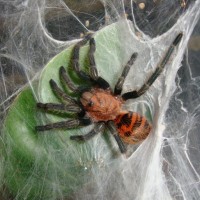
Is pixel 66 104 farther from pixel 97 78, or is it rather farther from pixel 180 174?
pixel 180 174

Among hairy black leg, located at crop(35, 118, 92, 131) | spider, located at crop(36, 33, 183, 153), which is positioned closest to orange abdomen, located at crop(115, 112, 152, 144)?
spider, located at crop(36, 33, 183, 153)

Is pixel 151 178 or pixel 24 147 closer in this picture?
pixel 24 147

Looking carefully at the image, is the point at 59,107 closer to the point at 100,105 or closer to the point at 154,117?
the point at 100,105

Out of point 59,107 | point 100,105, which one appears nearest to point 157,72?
point 100,105

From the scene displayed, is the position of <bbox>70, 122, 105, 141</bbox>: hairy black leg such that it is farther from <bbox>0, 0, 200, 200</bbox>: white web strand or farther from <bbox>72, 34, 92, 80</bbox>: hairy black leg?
<bbox>72, 34, 92, 80</bbox>: hairy black leg

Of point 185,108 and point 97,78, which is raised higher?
point 97,78

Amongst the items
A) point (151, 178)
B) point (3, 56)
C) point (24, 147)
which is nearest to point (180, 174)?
point (151, 178)

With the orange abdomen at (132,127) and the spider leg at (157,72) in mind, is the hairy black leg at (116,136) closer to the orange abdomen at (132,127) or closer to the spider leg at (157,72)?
the orange abdomen at (132,127)
